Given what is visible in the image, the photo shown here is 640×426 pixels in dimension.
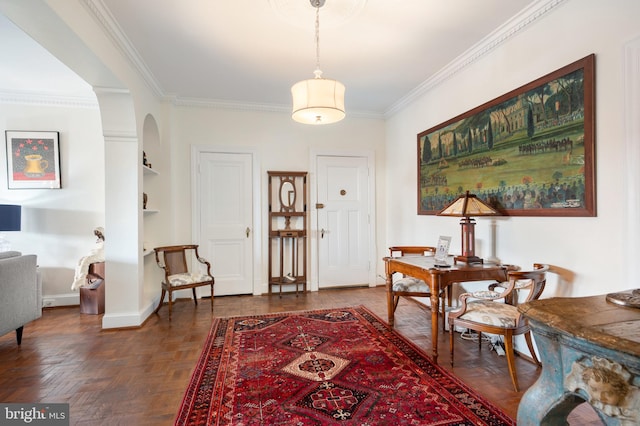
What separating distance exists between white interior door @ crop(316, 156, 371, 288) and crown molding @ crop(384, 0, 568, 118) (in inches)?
57.6

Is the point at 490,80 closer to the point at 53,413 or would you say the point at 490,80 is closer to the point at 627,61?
the point at 627,61

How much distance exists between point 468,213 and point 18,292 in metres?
4.00

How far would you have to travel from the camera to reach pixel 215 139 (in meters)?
4.36

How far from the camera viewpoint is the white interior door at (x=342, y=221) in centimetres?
468

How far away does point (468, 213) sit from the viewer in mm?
2561

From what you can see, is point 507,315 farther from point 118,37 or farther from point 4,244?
point 4,244

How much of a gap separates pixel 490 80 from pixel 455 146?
0.70 m

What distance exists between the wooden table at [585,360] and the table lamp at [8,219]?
4757 mm

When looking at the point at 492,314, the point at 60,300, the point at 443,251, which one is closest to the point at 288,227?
the point at 443,251

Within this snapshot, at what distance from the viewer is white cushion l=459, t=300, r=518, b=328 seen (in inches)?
80.7

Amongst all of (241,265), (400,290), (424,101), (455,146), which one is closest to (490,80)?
(455,146)

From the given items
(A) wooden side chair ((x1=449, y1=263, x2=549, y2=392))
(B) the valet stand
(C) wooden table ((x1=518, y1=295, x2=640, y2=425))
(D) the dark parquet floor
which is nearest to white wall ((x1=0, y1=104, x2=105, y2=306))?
(D) the dark parquet floor

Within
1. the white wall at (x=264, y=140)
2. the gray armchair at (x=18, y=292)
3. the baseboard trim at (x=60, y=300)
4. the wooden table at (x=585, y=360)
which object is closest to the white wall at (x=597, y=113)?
the wooden table at (x=585, y=360)

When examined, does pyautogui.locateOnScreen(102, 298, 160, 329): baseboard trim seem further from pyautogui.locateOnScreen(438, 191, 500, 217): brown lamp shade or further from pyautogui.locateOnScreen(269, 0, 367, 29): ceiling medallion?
pyautogui.locateOnScreen(438, 191, 500, 217): brown lamp shade
